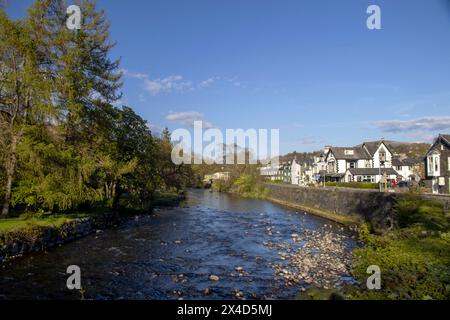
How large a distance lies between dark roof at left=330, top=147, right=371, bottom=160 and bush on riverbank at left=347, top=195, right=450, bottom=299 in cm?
4623

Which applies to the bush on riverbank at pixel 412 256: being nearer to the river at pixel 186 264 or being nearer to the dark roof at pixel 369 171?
the river at pixel 186 264

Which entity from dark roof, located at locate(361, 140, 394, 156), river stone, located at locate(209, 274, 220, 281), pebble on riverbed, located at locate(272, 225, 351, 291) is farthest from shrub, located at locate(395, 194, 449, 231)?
dark roof, located at locate(361, 140, 394, 156)

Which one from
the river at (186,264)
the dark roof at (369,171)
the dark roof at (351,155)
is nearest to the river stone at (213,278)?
the river at (186,264)

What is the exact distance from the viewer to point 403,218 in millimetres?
25219

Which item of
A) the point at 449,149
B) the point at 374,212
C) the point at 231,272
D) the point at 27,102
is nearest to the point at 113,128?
the point at 27,102

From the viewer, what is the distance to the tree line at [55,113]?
858 inches

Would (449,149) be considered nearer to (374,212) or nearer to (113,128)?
(374,212)

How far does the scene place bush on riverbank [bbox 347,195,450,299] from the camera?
1180cm

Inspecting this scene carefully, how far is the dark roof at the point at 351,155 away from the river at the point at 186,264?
4710 cm

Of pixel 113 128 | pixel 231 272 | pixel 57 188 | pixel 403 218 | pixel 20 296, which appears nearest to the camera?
pixel 20 296

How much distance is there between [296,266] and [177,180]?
165 feet

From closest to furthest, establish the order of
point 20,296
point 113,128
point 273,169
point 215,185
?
point 20,296 → point 113,128 → point 215,185 → point 273,169

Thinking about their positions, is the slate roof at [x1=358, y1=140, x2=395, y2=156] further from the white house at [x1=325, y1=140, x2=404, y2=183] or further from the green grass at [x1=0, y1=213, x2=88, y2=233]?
the green grass at [x1=0, y1=213, x2=88, y2=233]

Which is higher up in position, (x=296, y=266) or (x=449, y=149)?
(x=449, y=149)
